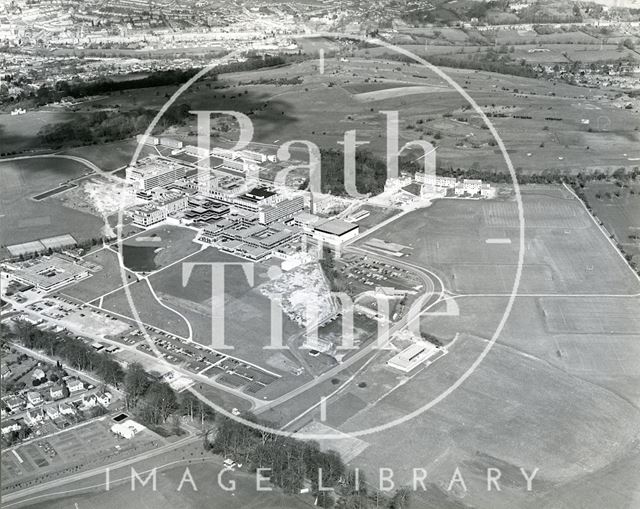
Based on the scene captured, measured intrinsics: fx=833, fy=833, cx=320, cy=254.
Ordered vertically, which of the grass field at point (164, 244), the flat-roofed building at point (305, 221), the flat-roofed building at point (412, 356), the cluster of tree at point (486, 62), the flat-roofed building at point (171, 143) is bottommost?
the flat-roofed building at point (412, 356)

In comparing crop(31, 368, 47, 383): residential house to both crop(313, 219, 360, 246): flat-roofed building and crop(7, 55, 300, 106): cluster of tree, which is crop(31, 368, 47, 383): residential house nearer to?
crop(313, 219, 360, 246): flat-roofed building

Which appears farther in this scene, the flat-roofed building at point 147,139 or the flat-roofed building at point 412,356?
the flat-roofed building at point 147,139

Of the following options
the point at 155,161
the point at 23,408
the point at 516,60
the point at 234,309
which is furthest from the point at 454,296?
the point at 516,60

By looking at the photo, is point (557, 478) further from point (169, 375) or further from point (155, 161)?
point (155, 161)

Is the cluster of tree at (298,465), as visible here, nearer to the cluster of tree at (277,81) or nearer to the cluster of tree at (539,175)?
the cluster of tree at (539,175)

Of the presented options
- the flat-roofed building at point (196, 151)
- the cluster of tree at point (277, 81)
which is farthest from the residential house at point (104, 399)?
the cluster of tree at point (277, 81)

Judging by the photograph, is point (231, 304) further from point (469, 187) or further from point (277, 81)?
point (277, 81)

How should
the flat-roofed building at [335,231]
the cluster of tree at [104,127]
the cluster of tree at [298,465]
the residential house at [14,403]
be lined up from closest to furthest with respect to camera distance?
the cluster of tree at [298,465] → the residential house at [14,403] → the flat-roofed building at [335,231] → the cluster of tree at [104,127]

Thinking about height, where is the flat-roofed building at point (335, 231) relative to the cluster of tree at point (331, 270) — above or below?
above
